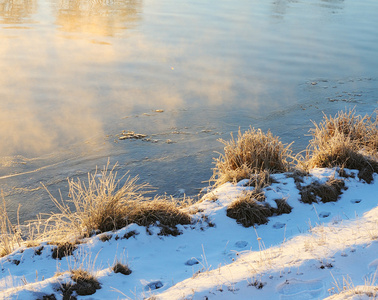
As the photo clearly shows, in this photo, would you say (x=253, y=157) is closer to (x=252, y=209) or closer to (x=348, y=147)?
(x=252, y=209)

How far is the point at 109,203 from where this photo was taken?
215 inches

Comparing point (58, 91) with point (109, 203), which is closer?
point (109, 203)

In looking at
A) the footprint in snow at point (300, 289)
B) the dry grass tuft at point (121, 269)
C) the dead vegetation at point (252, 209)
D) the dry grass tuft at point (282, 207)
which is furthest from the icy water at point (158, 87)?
the footprint in snow at point (300, 289)

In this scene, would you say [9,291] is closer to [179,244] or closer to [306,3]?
[179,244]

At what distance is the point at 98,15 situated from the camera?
21062mm

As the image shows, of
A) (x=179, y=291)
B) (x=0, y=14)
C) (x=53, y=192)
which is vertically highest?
(x=0, y=14)

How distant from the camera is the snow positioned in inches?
158

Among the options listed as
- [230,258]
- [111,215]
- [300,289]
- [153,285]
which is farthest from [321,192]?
[153,285]

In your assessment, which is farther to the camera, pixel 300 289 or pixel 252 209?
pixel 252 209

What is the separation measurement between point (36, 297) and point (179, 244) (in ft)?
6.09

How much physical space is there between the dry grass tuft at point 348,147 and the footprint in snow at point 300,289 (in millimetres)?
3221

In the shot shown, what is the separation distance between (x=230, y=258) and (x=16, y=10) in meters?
21.3

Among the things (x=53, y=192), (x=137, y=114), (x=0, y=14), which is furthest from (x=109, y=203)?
(x=0, y=14)

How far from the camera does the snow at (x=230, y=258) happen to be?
4.00 metres
